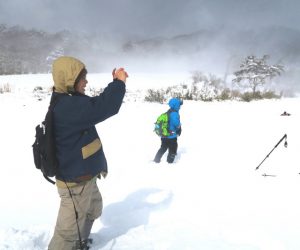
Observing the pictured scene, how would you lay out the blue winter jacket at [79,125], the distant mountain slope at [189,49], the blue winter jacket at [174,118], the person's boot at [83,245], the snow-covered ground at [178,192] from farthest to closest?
1. the distant mountain slope at [189,49]
2. the blue winter jacket at [174,118]
3. the snow-covered ground at [178,192]
4. the person's boot at [83,245]
5. the blue winter jacket at [79,125]

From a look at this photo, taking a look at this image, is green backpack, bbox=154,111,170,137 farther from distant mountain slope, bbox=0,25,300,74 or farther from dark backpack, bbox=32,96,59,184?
distant mountain slope, bbox=0,25,300,74

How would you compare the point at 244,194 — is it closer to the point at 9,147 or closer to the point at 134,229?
the point at 134,229

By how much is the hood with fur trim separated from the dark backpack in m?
0.14

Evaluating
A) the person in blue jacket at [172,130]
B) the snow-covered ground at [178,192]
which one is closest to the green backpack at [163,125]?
the person in blue jacket at [172,130]

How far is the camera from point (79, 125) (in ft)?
9.31

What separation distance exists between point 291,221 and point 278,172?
2110 millimetres

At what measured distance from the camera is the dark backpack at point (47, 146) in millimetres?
2809

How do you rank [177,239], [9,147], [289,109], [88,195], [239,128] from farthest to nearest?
[289,109], [239,128], [9,147], [177,239], [88,195]

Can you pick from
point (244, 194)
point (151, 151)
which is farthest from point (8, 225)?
point (151, 151)

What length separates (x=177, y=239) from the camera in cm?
Answer: 385

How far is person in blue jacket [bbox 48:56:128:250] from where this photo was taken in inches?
109

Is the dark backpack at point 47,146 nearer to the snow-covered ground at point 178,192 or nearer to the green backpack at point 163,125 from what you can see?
the snow-covered ground at point 178,192

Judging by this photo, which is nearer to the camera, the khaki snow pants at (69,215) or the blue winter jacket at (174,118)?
the khaki snow pants at (69,215)

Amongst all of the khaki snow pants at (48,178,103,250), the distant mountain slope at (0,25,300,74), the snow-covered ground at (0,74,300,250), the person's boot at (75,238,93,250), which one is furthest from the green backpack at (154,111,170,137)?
the distant mountain slope at (0,25,300,74)
